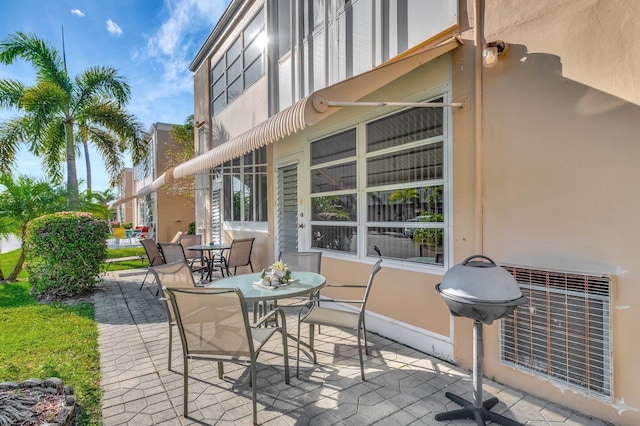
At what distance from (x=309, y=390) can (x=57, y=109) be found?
55.4 ft

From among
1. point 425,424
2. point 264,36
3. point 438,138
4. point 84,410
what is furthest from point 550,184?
point 264,36

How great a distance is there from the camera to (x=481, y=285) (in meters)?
3.03

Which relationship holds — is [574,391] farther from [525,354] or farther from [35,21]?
[35,21]

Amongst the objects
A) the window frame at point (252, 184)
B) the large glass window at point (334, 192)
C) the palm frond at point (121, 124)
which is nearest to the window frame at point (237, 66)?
the window frame at point (252, 184)

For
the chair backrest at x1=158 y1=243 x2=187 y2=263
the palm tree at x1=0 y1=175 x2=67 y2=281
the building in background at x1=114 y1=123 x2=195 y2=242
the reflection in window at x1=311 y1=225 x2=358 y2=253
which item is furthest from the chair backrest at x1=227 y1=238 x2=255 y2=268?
the building in background at x1=114 y1=123 x2=195 y2=242

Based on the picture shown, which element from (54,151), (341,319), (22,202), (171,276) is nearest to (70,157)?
(54,151)

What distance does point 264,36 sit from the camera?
9.73m

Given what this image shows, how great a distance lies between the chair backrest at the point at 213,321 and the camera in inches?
133

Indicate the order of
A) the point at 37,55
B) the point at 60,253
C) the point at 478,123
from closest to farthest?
the point at 478,123
the point at 60,253
the point at 37,55

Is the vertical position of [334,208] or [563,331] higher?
[334,208]

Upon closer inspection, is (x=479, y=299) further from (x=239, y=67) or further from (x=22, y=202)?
(x=22, y=202)

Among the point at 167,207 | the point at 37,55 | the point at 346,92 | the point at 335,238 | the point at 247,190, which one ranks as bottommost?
the point at 335,238

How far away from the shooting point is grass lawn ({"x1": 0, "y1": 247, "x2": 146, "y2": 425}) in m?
4.23

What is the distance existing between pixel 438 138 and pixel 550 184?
164 centimetres
